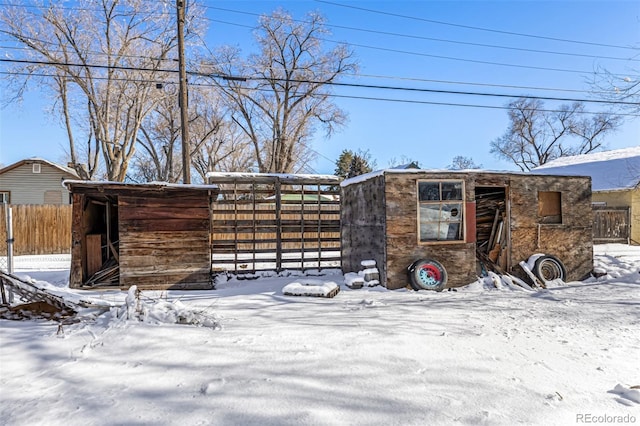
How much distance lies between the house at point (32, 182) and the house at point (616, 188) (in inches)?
1082

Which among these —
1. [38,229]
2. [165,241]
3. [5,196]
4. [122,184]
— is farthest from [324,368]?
[5,196]

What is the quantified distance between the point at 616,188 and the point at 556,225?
11070 millimetres

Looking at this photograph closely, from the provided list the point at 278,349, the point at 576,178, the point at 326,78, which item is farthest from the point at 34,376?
the point at 326,78

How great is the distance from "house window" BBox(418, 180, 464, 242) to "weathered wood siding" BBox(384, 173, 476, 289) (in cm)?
13

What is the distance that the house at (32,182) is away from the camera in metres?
20.0

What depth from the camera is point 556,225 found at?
8.57m

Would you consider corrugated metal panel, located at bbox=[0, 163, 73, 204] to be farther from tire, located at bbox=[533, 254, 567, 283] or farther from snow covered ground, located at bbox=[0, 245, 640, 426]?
tire, located at bbox=[533, 254, 567, 283]

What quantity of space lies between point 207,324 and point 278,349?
1157 millimetres

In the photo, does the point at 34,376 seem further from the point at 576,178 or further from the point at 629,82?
the point at 629,82

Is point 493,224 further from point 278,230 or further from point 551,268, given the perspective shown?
point 278,230

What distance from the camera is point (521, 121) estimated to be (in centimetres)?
3538

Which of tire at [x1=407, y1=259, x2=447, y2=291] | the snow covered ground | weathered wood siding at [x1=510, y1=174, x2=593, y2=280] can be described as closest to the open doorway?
weathered wood siding at [x1=510, y1=174, x2=593, y2=280]

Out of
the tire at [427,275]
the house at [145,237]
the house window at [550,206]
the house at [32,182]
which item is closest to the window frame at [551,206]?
the house window at [550,206]

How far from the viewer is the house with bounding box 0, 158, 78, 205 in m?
20.0
